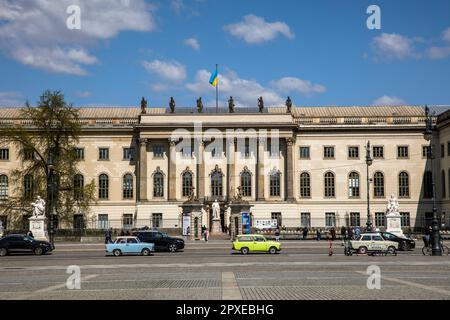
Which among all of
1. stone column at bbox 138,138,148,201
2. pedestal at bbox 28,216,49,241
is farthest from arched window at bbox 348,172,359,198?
pedestal at bbox 28,216,49,241

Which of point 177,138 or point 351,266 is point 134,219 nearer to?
point 177,138

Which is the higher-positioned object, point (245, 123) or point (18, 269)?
point (245, 123)

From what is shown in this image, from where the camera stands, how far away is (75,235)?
70750mm

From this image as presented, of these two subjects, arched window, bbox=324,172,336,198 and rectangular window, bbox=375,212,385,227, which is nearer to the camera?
rectangular window, bbox=375,212,385,227

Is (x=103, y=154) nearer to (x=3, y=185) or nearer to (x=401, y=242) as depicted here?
(x=3, y=185)

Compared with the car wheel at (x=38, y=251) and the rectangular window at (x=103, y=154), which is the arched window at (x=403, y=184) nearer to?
the rectangular window at (x=103, y=154)

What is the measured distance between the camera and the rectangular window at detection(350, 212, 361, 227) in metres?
87.3

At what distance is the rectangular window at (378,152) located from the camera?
291 feet

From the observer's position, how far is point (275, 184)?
87875 mm

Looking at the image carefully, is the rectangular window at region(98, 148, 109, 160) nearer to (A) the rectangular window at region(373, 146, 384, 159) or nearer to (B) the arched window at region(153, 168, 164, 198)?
(B) the arched window at region(153, 168, 164, 198)

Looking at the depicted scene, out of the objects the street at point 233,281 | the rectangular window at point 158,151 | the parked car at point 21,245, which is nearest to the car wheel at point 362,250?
the street at point 233,281

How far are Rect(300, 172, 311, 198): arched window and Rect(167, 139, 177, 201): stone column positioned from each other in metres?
16.3
